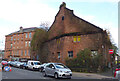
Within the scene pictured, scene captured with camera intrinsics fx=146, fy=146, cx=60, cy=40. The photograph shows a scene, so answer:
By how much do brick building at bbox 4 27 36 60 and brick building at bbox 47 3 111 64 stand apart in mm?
25501

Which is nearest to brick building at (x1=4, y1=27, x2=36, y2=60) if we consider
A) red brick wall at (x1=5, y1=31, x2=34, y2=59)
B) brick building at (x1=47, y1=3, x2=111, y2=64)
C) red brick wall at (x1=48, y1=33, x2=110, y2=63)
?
red brick wall at (x1=5, y1=31, x2=34, y2=59)

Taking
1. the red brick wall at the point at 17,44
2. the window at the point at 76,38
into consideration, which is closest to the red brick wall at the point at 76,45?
the window at the point at 76,38

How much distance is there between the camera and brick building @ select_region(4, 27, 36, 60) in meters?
57.9

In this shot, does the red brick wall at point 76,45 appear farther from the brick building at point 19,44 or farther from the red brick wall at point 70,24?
the brick building at point 19,44

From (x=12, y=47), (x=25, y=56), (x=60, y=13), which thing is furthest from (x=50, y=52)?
(x=12, y=47)

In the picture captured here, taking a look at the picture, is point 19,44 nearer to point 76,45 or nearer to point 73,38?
point 73,38

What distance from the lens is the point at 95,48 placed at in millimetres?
24688

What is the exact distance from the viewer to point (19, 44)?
2419 inches

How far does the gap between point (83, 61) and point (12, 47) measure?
48.5m

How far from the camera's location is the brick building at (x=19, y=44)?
57.9m

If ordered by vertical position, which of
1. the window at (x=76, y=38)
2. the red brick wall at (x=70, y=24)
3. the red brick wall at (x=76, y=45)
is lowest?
the red brick wall at (x=76, y=45)

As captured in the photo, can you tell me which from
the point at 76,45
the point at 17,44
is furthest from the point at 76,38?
the point at 17,44

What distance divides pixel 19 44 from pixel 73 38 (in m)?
39.2

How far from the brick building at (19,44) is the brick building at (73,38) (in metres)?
25.5
